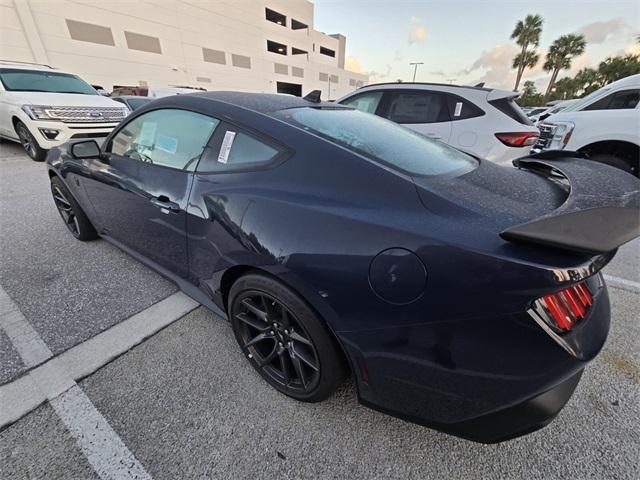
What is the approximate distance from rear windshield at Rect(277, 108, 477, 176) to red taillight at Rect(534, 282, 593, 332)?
0.71 m

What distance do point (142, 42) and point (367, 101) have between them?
28026 mm

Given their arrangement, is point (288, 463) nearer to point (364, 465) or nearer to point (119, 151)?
point (364, 465)

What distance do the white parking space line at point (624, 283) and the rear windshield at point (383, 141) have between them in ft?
7.08

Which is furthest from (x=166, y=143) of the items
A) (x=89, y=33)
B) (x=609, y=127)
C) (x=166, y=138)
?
(x=89, y=33)

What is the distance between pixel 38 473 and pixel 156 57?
31905 mm

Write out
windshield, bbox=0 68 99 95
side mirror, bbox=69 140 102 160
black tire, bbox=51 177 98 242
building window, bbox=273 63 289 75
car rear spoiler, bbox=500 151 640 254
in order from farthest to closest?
building window, bbox=273 63 289 75 → windshield, bbox=0 68 99 95 → black tire, bbox=51 177 98 242 → side mirror, bbox=69 140 102 160 → car rear spoiler, bbox=500 151 640 254

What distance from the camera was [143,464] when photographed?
1325 mm

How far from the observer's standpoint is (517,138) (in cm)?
409

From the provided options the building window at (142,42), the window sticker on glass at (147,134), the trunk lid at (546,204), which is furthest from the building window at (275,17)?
the trunk lid at (546,204)

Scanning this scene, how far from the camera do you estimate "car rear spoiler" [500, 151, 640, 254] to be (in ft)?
2.96

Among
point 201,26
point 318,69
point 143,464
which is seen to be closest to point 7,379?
point 143,464

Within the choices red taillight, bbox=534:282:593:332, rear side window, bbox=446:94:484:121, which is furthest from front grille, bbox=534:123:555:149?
red taillight, bbox=534:282:593:332

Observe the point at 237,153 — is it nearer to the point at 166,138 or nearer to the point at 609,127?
the point at 166,138

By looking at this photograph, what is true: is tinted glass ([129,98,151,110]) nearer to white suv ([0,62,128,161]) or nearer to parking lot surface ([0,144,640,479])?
white suv ([0,62,128,161])
